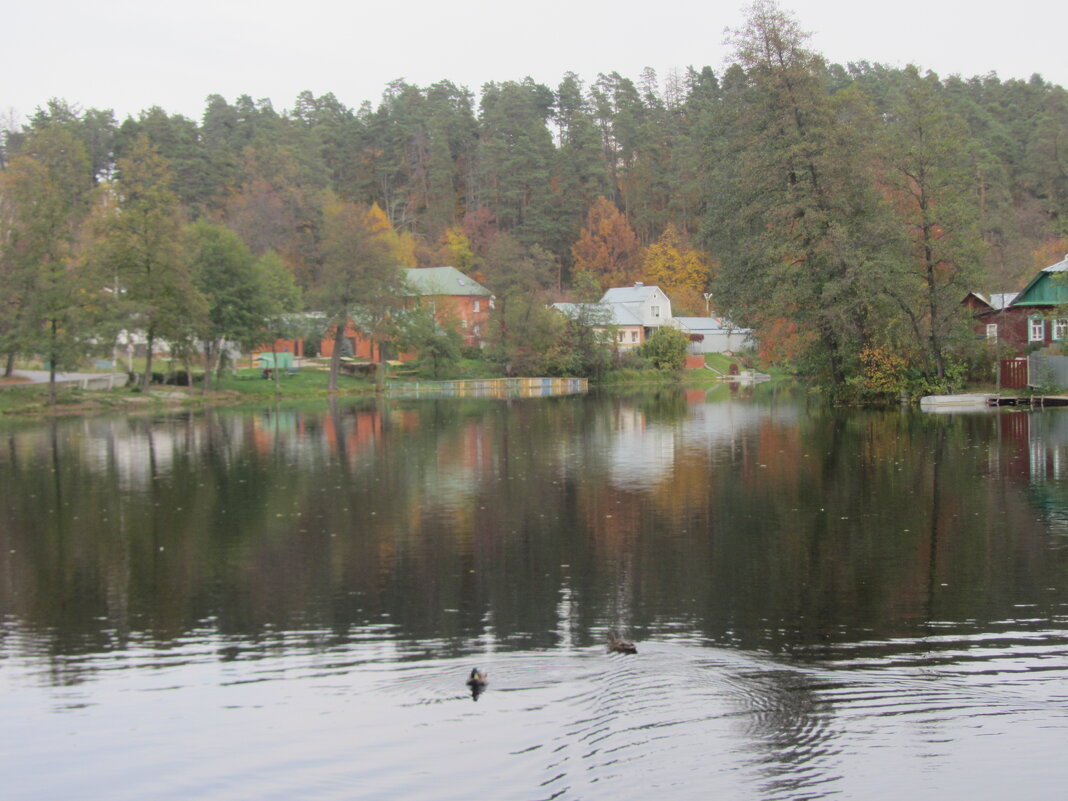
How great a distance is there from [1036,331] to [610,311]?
129 ft

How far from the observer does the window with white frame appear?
51.8 metres

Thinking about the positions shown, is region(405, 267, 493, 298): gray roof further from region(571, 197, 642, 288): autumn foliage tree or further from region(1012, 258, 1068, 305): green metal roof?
region(1012, 258, 1068, 305): green metal roof

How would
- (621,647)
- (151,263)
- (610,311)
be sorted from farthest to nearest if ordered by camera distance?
(610,311) → (151,263) → (621,647)

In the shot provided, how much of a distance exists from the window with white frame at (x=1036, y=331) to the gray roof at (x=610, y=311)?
38.7 meters

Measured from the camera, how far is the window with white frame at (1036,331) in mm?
51750

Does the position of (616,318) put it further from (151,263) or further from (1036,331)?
(151,263)

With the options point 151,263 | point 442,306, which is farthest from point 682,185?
point 151,263

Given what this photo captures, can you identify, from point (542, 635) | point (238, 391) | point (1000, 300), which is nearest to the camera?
point (542, 635)

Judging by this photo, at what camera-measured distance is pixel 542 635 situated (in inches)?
434

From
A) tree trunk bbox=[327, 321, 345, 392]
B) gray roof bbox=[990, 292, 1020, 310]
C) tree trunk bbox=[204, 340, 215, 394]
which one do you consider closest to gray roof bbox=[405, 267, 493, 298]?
tree trunk bbox=[327, 321, 345, 392]

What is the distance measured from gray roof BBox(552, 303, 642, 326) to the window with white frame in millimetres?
38682

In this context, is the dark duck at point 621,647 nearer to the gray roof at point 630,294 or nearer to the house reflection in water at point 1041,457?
the house reflection in water at point 1041,457

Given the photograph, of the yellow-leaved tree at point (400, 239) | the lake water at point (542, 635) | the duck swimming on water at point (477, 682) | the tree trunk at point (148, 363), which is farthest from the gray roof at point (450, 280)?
A: the duck swimming on water at point (477, 682)

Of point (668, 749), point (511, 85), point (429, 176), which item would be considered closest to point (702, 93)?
point (511, 85)
